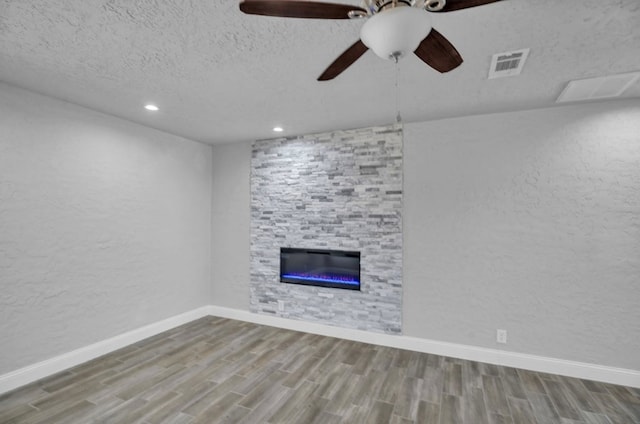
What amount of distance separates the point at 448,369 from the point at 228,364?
2213 mm

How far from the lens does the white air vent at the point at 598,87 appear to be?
91.2 inches

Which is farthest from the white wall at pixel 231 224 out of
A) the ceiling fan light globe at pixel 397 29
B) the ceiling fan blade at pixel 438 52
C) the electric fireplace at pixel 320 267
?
the ceiling fan light globe at pixel 397 29

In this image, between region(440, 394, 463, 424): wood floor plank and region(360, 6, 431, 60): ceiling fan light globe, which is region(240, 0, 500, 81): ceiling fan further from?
region(440, 394, 463, 424): wood floor plank

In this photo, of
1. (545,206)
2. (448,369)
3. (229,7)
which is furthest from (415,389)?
(229,7)

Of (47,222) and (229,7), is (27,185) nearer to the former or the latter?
(47,222)

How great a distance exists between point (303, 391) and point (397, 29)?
2.70 meters

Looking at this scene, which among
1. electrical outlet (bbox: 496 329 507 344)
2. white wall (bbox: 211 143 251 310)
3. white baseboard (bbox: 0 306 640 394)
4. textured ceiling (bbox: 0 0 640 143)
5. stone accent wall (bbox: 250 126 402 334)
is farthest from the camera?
white wall (bbox: 211 143 251 310)

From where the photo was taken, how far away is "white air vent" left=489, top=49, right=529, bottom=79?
200 centimetres

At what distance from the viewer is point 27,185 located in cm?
267

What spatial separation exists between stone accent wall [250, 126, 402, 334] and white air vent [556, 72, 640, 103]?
1.57 m

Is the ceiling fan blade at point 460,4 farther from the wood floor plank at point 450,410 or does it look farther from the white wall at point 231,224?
the white wall at point 231,224

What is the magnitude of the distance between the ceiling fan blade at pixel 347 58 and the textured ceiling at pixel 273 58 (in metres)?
0.28

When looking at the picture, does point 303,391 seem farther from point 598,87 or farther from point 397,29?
point 598,87

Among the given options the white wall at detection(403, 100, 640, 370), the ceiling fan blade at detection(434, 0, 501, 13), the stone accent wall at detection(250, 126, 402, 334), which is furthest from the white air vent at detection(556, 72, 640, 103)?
the ceiling fan blade at detection(434, 0, 501, 13)
